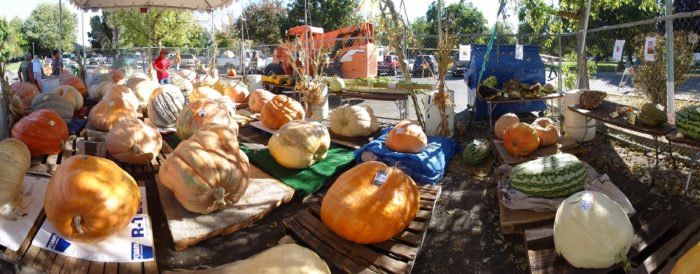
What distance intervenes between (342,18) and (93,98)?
87.6 ft

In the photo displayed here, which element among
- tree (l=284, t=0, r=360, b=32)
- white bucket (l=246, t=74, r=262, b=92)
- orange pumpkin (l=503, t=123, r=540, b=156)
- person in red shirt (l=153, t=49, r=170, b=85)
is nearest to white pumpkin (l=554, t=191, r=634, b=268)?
orange pumpkin (l=503, t=123, r=540, b=156)

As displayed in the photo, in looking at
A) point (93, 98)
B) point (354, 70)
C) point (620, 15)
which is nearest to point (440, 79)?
point (93, 98)

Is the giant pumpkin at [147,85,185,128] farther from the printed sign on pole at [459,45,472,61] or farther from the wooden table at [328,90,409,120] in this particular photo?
the printed sign on pole at [459,45,472,61]

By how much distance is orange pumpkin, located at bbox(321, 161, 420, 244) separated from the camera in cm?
314

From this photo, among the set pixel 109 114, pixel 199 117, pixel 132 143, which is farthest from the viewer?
pixel 109 114

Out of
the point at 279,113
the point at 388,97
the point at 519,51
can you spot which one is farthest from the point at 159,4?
the point at 519,51

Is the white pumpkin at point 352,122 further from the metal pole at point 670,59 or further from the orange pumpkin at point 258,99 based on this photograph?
the metal pole at point 670,59

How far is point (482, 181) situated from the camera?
202 inches

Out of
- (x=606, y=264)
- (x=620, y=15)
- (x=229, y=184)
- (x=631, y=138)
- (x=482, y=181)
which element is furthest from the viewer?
(x=620, y=15)

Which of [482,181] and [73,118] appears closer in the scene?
[482,181]

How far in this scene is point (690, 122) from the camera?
3.91 m

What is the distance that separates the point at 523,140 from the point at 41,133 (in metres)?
5.45

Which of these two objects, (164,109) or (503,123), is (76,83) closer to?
(164,109)

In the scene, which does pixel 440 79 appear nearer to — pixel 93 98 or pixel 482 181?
pixel 482 181
